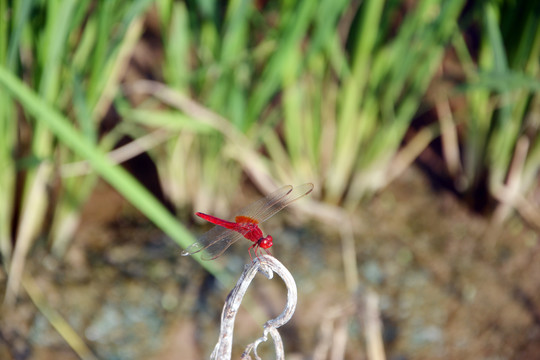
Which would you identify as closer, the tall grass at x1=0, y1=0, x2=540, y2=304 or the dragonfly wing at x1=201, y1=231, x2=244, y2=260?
the dragonfly wing at x1=201, y1=231, x2=244, y2=260

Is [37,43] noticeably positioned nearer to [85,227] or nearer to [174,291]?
[85,227]

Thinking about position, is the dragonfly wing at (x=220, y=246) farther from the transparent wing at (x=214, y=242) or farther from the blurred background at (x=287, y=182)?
the blurred background at (x=287, y=182)

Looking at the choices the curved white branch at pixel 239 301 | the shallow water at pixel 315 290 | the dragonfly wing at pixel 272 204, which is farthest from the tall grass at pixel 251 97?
the curved white branch at pixel 239 301

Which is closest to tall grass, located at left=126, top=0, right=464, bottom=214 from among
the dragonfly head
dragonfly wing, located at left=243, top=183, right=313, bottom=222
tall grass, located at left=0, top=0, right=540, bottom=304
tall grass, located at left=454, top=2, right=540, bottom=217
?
tall grass, located at left=0, top=0, right=540, bottom=304

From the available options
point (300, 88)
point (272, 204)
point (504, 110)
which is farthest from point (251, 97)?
point (272, 204)

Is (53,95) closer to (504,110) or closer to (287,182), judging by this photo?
(287,182)

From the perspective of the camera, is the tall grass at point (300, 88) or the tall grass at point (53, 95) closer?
the tall grass at point (53, 95)

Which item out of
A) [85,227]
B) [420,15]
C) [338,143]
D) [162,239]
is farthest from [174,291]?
[420,15]

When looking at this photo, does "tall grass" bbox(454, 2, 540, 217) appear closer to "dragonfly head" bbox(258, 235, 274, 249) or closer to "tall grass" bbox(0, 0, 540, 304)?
"tall grass" bbox(0, 0, 540, 304)
